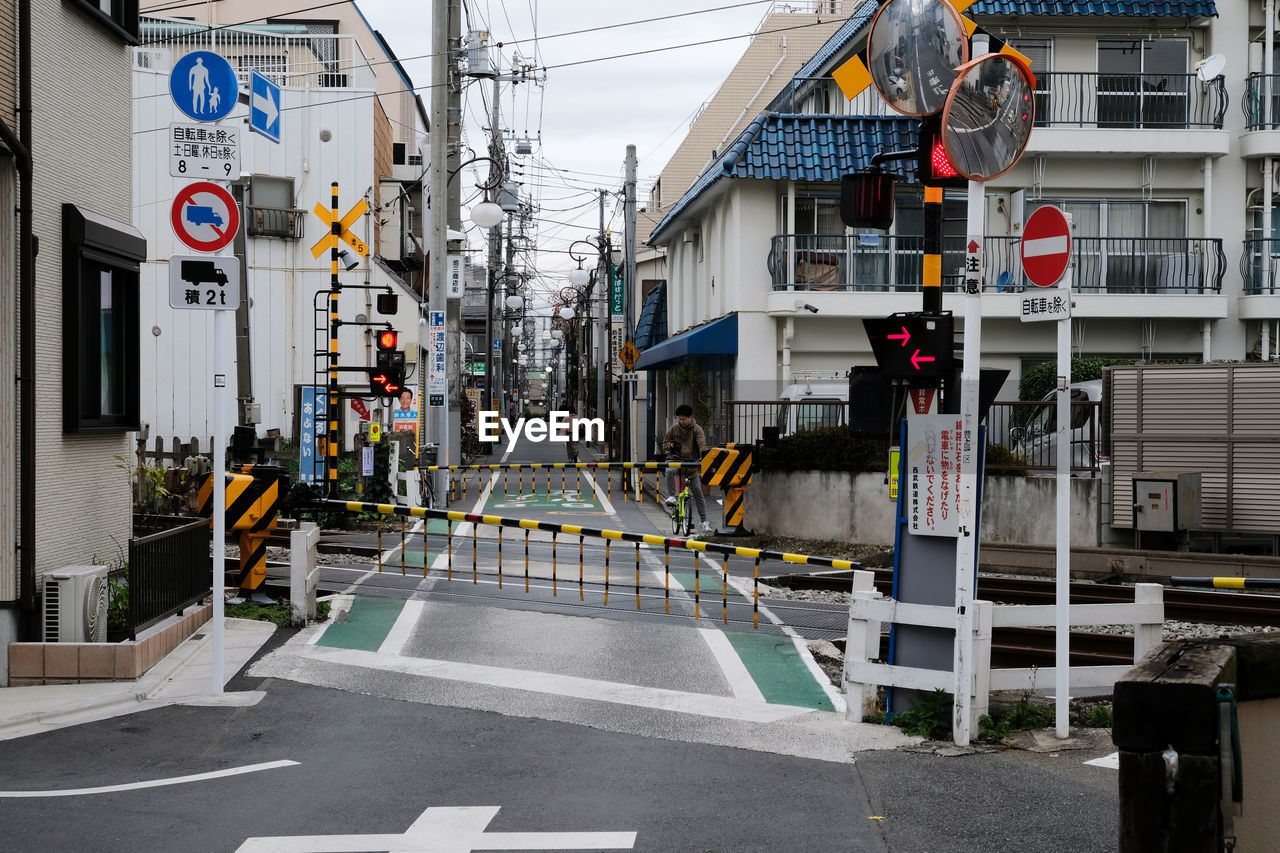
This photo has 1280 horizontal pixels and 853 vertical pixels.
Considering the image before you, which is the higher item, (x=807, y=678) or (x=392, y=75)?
(x=392, y=75)

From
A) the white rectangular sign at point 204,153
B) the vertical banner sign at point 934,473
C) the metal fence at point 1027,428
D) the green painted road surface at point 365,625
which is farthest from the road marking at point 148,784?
the metal fence at point 1027,428

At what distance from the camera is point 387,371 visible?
22703 millimetres

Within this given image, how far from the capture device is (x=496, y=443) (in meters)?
69.9

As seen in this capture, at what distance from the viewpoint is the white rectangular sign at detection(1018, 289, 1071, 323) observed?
7.84m

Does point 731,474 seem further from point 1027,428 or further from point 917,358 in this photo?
point 917,358

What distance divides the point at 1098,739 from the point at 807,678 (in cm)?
253

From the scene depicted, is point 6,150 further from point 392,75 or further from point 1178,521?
point 392,75

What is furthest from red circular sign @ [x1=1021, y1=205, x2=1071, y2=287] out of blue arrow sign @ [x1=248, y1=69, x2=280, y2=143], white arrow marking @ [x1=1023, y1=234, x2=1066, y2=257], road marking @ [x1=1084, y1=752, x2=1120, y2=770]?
blue arrow sign @ [x1=248, y1=69, x2=280, y2=143]

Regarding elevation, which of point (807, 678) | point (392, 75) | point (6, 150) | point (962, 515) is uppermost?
point (392, 75)

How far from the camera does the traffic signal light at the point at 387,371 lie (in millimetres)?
22703

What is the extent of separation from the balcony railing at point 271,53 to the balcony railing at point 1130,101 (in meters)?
16.8

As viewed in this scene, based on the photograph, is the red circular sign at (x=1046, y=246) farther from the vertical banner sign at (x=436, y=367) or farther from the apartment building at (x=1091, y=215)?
the vertical banner sign at (x=436, y=367)

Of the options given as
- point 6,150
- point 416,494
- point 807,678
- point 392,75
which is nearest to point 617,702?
point 807,678

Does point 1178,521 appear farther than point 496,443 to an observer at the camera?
No
